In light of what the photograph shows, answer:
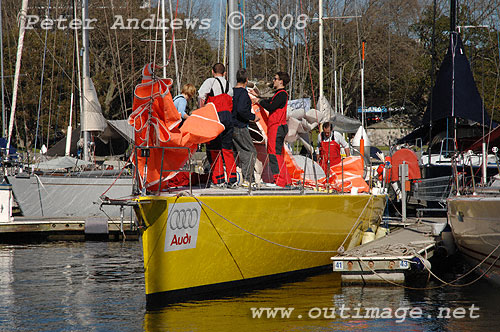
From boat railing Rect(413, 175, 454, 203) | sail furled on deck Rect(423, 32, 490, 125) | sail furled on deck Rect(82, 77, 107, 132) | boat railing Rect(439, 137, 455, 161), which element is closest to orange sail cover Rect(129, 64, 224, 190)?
boat railing Rect(439, 137, 455, 161)

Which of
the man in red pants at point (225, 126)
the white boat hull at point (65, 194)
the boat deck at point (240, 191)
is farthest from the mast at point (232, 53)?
the white boat hull at point (65, 194)

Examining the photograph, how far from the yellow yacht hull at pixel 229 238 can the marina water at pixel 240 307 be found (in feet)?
0.88

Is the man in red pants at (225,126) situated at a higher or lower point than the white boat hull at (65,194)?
higher

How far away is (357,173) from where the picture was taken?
11.5 metres

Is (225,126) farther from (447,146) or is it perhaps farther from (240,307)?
(447,146)

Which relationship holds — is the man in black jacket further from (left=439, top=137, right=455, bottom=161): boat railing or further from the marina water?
(left=439, top=137, right=455, bottom=161): boat railing

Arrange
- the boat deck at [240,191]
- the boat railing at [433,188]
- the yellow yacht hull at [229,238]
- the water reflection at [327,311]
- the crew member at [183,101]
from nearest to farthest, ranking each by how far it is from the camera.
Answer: the water reflection at [327,311], the yellow yacht hull at [229,238], the boat deck at [240,191], the crew member at [183,101], the boat railing at [433,188]

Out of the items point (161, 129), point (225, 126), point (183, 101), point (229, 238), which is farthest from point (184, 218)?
point (183, 101)

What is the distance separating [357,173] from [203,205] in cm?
401

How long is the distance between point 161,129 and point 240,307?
2158mm

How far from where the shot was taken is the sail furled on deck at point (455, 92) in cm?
1483

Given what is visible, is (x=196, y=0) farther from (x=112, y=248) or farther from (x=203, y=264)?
(x=203, y=264)

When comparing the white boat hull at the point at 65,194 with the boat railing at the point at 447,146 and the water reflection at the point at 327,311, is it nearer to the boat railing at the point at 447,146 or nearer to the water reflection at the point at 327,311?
the boat railing at the point at 447,146

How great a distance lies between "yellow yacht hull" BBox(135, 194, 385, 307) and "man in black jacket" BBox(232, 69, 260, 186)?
606mm
